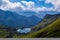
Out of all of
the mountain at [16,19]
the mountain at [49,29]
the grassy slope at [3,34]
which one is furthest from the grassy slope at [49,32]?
the grassy slope at [3,34]

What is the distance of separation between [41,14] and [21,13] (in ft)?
1.34

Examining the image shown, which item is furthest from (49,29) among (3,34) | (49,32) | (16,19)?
(3,34)

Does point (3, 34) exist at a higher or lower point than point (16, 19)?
lower

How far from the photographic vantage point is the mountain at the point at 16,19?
126 inches

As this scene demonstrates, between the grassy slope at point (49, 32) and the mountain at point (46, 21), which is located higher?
the mountain at point (46, 21)

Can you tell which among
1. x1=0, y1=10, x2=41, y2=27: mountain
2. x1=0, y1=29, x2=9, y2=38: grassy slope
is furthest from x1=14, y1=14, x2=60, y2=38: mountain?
x1=0, y1=29, x2=9, y2=38: grassy slope

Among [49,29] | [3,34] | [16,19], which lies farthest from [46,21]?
[3,34]

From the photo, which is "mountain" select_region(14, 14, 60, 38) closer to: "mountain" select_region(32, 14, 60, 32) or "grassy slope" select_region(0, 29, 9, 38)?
"mountain" select_region(32, 14, 60, 32)

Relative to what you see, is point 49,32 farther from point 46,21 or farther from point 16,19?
point 16,19

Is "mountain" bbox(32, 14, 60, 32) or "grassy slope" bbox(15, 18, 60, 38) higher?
"mountain" bbox(32, 14, 60, 32)

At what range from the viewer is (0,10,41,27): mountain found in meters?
3.20

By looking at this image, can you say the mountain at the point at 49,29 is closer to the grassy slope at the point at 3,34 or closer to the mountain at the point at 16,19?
the mountain at the point at 16,19

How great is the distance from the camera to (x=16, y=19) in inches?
127

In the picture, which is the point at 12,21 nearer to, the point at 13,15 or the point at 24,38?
the point at 13,15
